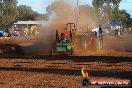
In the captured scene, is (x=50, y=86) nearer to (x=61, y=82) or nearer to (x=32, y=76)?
(x=61, y=82)

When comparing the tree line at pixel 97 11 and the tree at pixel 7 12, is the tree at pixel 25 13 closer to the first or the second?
the tree line at pixel 97 11

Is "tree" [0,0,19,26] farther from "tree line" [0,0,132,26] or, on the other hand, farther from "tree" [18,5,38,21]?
"tree" [18,5,38,21]

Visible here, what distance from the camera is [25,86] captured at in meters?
12.5

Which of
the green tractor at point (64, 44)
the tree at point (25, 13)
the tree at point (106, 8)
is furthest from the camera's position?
the tree at point (25, 13)

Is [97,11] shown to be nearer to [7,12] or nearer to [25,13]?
[7,12]

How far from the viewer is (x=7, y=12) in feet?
376

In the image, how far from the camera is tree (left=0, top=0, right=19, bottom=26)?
11181 cm

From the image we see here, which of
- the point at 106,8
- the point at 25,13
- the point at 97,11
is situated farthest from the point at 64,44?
the point at 25,13

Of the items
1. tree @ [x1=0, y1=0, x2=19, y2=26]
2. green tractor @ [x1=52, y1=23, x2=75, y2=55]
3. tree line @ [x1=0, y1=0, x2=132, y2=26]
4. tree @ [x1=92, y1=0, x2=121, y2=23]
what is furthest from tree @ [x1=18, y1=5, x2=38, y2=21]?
green tractor @ [x1=52, y1=23, x2=75, y2=55]

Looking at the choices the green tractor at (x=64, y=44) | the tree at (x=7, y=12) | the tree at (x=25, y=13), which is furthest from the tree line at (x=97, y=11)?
the green tractor at (x=64, y=44)

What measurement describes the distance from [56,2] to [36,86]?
32.3 meters

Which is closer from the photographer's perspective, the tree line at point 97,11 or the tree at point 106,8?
the tree line at point 97,11

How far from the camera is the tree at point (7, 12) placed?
4402 inches

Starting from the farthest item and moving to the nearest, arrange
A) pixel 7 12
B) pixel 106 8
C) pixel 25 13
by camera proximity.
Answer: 1. pixel 25 13
2. pixel 106 8
3. pixel 7 12
